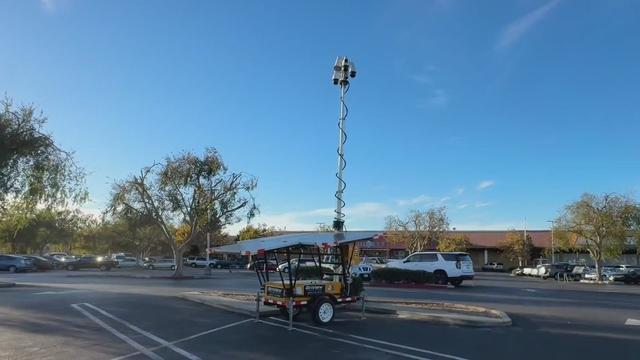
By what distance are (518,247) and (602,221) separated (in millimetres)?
26536

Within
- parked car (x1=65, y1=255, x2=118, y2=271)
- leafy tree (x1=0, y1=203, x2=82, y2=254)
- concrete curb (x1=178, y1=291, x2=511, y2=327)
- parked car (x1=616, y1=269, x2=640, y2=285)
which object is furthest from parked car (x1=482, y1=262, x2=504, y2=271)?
concrete curb (x1=178, y1=291, x2=511, y2=327)

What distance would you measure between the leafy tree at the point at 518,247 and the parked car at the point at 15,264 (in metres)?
54.4

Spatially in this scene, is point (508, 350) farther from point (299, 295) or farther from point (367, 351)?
point (299, 295)

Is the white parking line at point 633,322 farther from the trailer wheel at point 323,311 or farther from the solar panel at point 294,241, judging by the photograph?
the trailer wheel at point 323,311

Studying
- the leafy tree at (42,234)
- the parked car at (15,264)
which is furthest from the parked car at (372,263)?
the leafy tree at (42,234)

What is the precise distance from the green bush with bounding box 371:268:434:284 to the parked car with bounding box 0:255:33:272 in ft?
104

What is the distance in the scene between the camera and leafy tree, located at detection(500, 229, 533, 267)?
240ft

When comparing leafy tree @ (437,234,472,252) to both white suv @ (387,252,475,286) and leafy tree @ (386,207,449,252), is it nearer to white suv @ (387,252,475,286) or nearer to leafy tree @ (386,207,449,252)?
leafy tree @ (386,207,449,252)

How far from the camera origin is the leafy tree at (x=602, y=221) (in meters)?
47.1

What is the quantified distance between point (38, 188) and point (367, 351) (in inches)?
734

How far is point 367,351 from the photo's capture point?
35.6 ft

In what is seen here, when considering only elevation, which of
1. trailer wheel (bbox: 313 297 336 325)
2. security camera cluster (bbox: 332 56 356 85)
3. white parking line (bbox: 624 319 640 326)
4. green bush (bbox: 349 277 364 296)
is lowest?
white parking line (bbox: 624 319 640 326)

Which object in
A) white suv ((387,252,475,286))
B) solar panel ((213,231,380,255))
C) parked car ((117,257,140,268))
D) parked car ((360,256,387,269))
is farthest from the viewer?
parked car ((117,257,140,268))

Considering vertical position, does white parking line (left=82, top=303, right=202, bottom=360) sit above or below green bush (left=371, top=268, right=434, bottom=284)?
below
